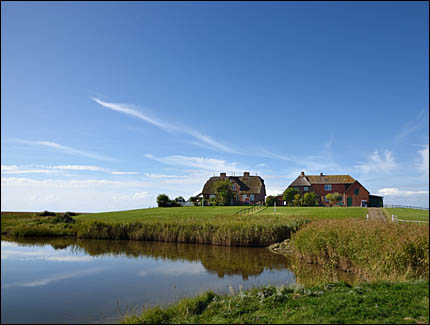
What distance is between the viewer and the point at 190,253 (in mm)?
22188

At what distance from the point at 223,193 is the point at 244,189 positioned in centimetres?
801

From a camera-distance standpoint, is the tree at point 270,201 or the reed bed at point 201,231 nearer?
the reed bed at point 201,231

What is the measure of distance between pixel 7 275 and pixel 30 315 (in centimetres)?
254

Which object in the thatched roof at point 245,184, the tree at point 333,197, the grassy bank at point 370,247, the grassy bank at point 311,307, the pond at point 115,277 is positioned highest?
the thatched roof at point 245,184

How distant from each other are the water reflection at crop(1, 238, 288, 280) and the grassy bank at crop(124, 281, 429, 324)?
20.1 feet

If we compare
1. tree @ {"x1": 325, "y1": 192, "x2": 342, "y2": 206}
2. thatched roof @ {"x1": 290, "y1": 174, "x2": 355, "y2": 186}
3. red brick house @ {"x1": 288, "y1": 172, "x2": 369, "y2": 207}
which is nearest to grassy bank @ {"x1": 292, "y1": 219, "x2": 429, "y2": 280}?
tree @ {"x1": 325, "y1": 192, "x2": 342, "y2": 206}

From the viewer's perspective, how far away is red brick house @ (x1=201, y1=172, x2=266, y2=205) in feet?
216

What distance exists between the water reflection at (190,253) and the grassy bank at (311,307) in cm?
612

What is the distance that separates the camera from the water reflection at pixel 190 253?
17594mm

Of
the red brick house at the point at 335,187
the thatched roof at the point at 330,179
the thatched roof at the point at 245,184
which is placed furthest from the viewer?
the thatched roof at the point at 245,184

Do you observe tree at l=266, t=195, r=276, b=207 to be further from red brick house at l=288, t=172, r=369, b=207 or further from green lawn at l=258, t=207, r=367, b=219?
green lawn at l=258, t=207, r=367, b=219

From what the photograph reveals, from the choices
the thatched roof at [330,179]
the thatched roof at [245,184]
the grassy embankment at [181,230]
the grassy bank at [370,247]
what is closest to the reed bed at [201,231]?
the grassy embankment at [181,230]

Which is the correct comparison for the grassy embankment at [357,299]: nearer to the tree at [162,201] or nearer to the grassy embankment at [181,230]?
the grassy embankment at [181,230]

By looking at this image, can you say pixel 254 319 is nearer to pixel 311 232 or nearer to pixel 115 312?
pixel 115 312
